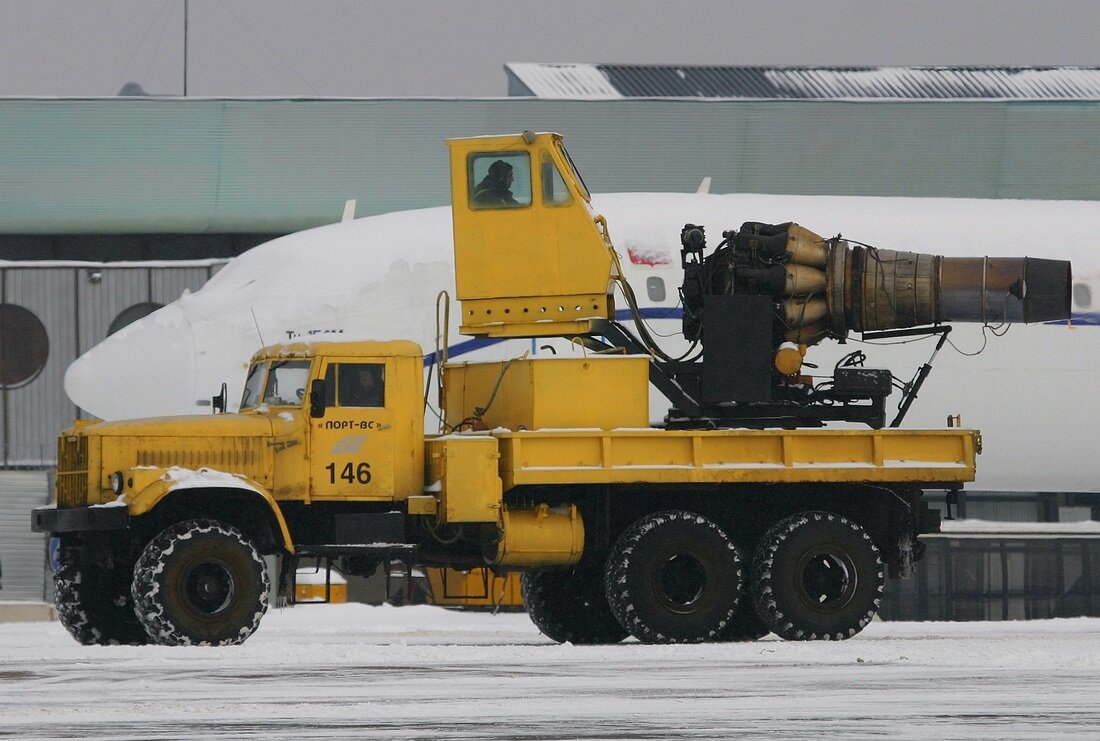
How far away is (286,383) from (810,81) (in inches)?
1291

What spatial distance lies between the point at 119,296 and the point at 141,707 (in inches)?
979

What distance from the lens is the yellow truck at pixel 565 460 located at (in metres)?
17.7

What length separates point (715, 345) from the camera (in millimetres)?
19234

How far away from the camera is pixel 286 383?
60.0 feet

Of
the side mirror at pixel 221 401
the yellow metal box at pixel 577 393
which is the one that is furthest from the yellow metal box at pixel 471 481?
the side mirror at pixel 221 401

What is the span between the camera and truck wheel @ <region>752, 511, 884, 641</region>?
1809 cm

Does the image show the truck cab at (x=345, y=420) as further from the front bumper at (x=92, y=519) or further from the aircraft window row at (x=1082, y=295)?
the aircraft window row at (x=1082, y=295)

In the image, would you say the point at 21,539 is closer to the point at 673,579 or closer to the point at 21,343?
the point at 21,343

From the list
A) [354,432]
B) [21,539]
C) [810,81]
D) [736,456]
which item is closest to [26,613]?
[21,539]

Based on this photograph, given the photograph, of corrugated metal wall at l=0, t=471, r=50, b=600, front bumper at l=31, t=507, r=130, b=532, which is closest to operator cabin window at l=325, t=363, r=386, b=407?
front bumper at l=31, t=507, r=130, b=532

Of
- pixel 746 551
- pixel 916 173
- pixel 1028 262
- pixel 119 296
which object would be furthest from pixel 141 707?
pixel 916 173

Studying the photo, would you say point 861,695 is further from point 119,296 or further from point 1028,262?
point 119,296

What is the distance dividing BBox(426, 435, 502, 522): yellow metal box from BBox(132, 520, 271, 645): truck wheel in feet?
6.19

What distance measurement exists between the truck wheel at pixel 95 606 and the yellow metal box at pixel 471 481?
10.4ft
